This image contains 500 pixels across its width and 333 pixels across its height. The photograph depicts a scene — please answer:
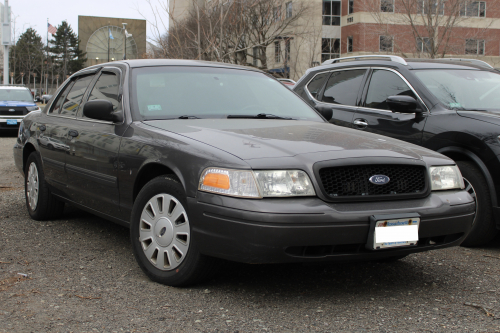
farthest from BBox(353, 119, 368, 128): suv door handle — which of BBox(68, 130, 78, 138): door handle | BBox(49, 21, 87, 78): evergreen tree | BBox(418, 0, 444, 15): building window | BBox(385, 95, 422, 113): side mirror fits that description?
BBox(49, 21, 87, 78): evergreen tree

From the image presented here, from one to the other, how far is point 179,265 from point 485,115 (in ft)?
10.0

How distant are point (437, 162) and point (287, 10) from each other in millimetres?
34799

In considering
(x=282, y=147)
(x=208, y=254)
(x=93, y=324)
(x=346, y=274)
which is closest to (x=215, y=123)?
(x=282, y=147)

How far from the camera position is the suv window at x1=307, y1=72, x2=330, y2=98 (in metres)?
6.98

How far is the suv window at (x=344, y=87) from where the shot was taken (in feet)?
21.0

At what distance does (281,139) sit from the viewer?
3652 mm

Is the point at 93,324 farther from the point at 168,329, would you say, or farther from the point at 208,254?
the point at 208,254

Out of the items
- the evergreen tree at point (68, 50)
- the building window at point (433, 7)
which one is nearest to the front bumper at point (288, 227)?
the building window at point (433, 7)

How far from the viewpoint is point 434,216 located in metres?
3.44

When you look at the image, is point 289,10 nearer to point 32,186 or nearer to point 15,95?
point 15,95

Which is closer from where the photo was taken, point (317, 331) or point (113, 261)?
point (317, 331)

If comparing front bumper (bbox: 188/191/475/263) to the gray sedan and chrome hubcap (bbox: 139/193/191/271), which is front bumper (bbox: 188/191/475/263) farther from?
chrome hubcap (bbox: 139/193/191/271)

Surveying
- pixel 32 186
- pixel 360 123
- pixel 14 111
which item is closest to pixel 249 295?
pixel 360 123

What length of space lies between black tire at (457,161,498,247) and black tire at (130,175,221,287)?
2.51 m
